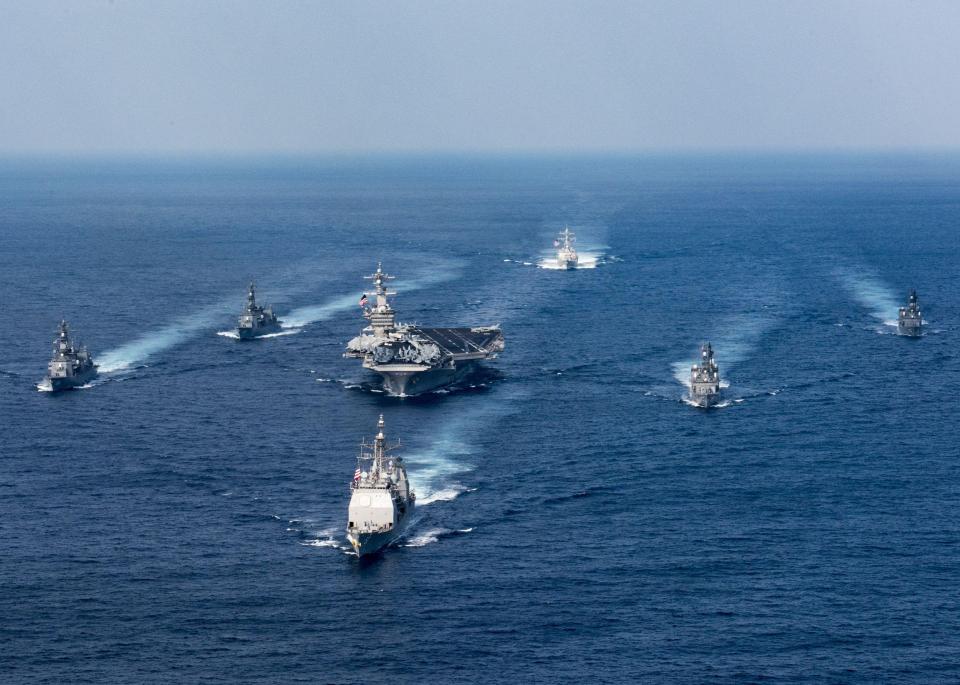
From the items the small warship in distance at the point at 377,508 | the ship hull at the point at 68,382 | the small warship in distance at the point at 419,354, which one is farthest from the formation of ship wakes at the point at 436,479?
the ship hull at the point at 68,382

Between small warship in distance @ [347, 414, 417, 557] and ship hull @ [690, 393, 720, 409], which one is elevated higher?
ship hull @ [690, 393, 720, 409]

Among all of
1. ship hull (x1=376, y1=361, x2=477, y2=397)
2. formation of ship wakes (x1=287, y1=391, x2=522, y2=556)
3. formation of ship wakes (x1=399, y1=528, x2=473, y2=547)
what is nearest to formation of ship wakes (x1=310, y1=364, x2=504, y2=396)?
ship hull (x1=376, y1=361, x2=477, y2=397)

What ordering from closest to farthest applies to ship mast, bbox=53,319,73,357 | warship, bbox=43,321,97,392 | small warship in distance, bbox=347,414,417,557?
small warship in distance, bbox=347,414,417,557
warship, bbox=43,321,97,392
ship mast, bbox=53,319,73,357

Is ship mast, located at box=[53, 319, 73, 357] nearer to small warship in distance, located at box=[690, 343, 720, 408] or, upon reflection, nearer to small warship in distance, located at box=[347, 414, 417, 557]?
small warship in distance, located at box=[347, 414, 417, 557]

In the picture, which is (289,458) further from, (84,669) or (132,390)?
(84,669)

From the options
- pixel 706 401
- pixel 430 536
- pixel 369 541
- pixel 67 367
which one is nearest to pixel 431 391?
pixel 706 401

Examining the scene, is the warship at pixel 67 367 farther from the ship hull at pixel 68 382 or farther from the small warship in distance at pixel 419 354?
the small warship in distance at pixel 419 354

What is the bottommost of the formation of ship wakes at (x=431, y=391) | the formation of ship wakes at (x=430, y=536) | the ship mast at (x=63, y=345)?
the formation of ship wakes at (x=430, y=536)
